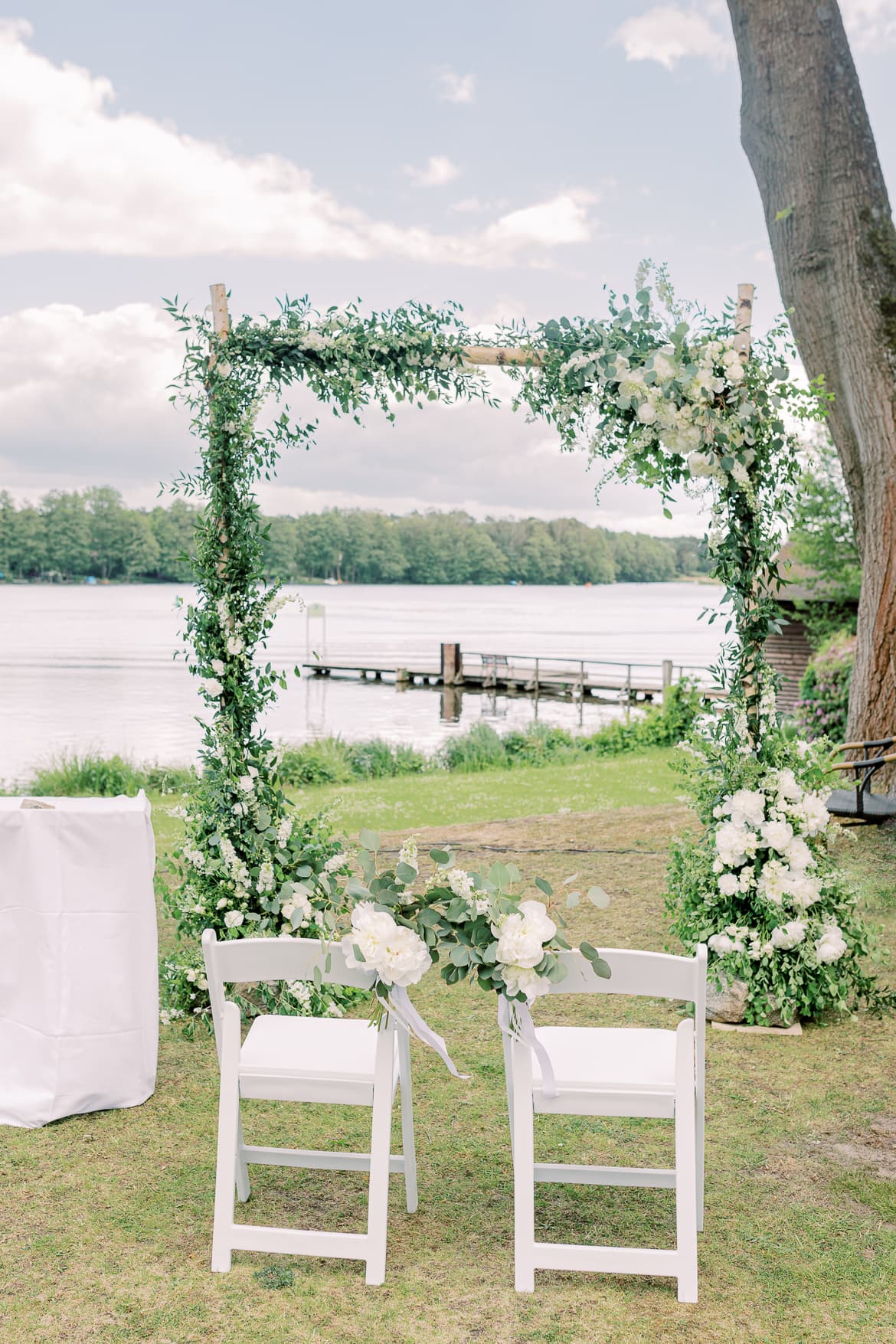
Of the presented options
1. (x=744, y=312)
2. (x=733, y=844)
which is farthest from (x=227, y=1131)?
(x=744, y=312)

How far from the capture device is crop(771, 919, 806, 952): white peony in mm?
4648

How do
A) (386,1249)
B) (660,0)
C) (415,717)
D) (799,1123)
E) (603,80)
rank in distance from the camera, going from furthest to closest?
(415,717)
(603,80)
(660,0)
(799,1123)
(386,1249)

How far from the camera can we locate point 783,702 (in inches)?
702

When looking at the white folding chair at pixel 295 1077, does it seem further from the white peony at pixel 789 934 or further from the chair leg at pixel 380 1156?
the white peony at pixel 789 934

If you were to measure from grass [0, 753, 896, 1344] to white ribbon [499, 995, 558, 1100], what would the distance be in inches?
21.7

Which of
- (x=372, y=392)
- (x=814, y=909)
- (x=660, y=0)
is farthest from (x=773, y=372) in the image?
(x=660, y=0)

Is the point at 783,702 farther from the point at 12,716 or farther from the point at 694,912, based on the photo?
the point at 12,716

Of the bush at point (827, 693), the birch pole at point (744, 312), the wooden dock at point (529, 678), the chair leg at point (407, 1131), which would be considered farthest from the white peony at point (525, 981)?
the wooden dock at point (529, 678)

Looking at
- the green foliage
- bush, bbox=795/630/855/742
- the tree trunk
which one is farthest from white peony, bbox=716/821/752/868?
the green foliage

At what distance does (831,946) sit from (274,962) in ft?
8.64

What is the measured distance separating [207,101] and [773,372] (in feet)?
56.3

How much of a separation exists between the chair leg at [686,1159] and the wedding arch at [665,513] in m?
2.04

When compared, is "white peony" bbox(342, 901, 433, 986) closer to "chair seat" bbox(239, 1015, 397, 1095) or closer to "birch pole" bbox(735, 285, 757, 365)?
"chair seat" bbox(239, 1015, 397, 1095)

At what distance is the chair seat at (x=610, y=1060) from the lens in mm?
2713
